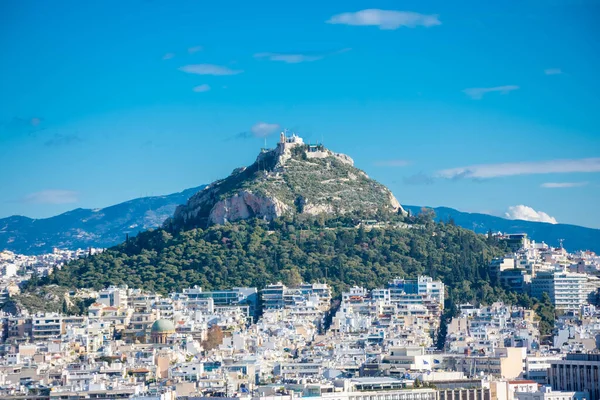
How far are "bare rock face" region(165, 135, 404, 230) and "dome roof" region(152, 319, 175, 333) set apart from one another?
94.8 feet

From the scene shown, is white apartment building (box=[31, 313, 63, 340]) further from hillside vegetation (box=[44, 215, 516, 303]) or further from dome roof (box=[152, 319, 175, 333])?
hillside vegetation (box=[44, 215, 516, 303])

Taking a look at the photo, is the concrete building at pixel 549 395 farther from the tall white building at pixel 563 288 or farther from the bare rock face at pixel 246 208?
the bare rock face at pixel 246 208

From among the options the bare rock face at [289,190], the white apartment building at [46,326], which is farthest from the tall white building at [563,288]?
the white apartment building at [46,326]

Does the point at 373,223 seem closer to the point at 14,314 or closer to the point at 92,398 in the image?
the point at 14,314

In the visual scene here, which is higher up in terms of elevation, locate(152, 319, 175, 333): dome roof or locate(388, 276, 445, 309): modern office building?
locate(388, 276, 445, 309): modern office building

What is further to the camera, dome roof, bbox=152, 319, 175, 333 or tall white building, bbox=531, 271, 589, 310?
tall white building, bbox=531, 271, 589, 310

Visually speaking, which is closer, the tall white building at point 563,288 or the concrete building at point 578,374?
the concrete building at point 578,374

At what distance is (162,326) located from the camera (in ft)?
341

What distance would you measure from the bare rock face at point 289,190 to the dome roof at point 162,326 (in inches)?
1138

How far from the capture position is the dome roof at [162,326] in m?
104

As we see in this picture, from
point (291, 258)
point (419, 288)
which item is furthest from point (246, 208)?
point (419, 288)

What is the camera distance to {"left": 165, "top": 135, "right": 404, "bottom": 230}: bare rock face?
438 feet

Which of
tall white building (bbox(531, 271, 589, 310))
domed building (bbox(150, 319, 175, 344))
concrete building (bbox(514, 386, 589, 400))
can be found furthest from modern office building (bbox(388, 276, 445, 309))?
concrete building (bbox(514, 386, 589, 400))

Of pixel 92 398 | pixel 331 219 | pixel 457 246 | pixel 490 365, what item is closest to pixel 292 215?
pixel 331 219
